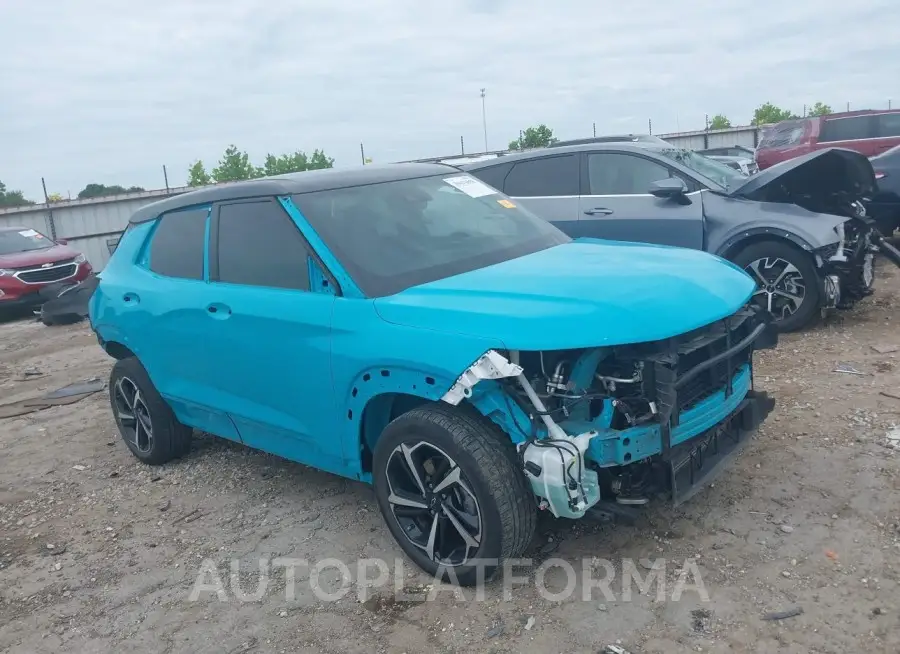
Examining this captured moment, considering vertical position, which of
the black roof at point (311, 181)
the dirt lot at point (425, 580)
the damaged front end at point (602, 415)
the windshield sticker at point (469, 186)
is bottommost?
the dirt lot at point (425, 580)

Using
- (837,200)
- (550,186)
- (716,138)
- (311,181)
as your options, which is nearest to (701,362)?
Result: (311,181)

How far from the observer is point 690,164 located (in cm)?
742

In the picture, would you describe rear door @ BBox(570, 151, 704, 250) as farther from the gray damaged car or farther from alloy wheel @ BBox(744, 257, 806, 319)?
alloy wheel @ BBox(744, 257, 806, 319)

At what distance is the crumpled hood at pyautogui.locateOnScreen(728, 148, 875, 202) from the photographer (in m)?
6.63

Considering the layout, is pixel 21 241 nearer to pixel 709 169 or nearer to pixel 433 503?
pixel 709 169

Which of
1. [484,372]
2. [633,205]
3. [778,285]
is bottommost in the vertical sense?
[778,285]

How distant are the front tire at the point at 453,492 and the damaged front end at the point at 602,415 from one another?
0.11 m

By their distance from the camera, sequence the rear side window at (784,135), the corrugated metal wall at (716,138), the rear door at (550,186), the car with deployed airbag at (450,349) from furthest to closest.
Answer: the corrugated metal wall at (716,138)
the rear side window at (784,135)
the rear door at (550,186)
the car with deployed airbag at (450,349)

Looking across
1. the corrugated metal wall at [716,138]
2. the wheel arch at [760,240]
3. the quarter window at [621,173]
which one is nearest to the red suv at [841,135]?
the quarter window at [621,173]

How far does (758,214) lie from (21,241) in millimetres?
13103

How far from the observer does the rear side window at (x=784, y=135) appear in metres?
16.5

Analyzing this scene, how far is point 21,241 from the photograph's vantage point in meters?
14.5

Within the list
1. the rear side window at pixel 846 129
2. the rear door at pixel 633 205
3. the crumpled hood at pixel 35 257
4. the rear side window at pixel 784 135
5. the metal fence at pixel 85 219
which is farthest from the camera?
the metal fence at pixel 85 219

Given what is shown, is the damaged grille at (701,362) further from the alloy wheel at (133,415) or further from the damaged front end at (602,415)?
the alloy wheel at (133,415)
